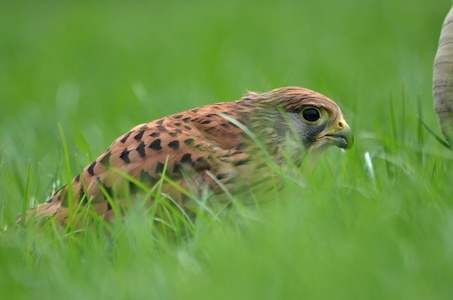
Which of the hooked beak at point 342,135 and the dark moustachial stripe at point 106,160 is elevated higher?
the dark moustachial stripe at point 106,160

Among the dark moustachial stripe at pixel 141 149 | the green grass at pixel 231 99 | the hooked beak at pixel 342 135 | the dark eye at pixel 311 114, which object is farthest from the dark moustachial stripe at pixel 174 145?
the hooked beak at pixel 342 135

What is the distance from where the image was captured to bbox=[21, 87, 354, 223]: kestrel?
125 inches

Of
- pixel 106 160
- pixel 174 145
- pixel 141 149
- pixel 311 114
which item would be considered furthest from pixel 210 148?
pixel 311 114

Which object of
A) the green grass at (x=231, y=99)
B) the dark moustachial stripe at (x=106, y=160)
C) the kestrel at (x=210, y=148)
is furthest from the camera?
the dark moustachial stripe at (x=106, y=160)

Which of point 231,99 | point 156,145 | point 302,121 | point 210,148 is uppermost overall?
point 156,145

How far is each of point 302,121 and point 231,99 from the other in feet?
8.34

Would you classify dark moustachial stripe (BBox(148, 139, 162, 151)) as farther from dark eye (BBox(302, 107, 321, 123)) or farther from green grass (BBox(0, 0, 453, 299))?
dark eye (BBox(302, 107, 321, 123))

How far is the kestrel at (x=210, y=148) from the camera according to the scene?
3.17m

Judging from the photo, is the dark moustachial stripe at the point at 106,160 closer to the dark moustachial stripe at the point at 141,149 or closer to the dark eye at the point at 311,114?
the dark moustachial stripe at the point at 141,149

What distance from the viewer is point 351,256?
7.57 feet

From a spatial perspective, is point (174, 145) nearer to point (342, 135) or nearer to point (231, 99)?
point (342, 135)

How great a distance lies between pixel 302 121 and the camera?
11.7 ft

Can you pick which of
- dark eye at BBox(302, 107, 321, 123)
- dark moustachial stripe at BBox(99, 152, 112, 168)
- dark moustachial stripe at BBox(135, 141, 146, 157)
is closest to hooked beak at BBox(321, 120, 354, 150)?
dark eye at BBox(302, 107, 321, 123)

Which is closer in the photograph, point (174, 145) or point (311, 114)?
point (174, 145)
